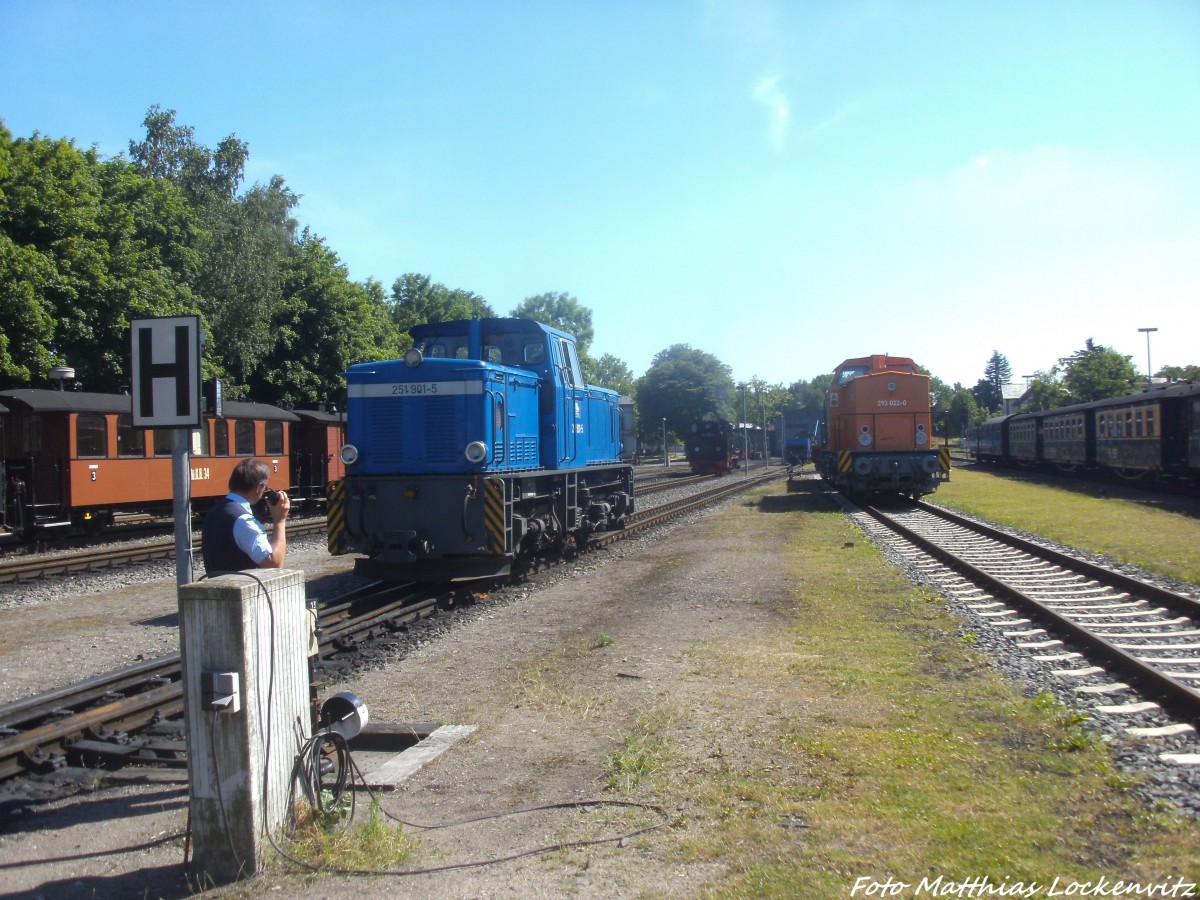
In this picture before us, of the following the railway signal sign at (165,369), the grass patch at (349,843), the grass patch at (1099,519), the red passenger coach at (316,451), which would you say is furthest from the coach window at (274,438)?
the grass patch at (349,843)

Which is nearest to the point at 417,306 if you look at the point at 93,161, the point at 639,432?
the point at 639,432

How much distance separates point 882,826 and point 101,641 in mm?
8191

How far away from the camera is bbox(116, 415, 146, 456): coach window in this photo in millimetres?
18062

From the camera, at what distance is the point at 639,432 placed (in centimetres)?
8625

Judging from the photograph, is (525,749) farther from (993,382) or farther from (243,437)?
(993,382)

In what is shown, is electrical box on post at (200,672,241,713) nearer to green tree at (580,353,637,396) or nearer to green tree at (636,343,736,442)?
green tree at (636,343,736,442)

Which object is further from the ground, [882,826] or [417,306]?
[417,306]

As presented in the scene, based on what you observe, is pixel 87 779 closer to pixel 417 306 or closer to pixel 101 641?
pixel 101 641

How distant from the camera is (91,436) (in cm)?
1747

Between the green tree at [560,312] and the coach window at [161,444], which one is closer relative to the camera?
the coach window at [161,444]

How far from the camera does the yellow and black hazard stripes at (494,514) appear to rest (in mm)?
10914

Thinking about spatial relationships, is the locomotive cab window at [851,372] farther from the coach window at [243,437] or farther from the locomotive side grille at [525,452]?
the coach window at [243,437]

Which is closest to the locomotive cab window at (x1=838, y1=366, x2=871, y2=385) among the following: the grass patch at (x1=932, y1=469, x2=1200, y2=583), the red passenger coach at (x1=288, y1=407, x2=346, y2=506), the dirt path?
the grass patch at (x1=932, y1=469, x2=1200, y2=583)

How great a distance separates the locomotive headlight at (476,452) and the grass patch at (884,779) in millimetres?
4134
